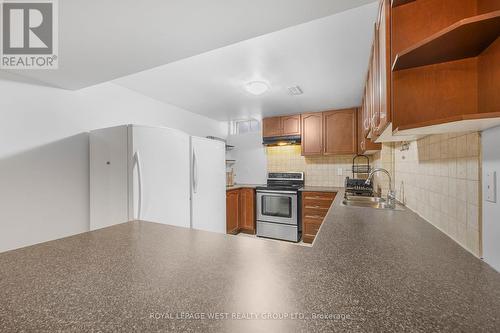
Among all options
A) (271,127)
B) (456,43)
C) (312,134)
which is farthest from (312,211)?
(456,43)

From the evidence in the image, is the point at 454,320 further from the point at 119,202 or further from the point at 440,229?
the point at 119,202

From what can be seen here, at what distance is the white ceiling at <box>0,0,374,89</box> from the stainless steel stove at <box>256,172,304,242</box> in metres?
2.69

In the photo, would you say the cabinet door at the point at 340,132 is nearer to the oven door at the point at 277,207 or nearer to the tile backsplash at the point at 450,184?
the oven door at the point at 277,207

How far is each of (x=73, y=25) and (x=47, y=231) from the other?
182 centimetres

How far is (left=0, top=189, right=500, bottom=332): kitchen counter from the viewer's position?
1.57 ft

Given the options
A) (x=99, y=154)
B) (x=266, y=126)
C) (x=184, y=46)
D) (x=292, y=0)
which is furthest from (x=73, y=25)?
(x=266, y=126)

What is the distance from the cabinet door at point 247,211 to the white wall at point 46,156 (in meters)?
2.35

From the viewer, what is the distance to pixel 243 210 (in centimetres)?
401

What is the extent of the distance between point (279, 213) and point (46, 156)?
3.04 metres

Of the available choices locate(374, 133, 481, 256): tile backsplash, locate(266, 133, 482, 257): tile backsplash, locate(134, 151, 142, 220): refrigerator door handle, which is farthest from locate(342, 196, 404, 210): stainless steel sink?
locate(134, 151, 142, 220): refrigerator door handle

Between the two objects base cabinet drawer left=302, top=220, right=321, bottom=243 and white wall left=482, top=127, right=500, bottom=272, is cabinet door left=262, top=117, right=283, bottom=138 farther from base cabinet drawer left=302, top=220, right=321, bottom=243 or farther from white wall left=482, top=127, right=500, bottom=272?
white wall left=482, top=127, right=500, bottom=272

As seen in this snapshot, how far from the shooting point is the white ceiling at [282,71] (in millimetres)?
1532

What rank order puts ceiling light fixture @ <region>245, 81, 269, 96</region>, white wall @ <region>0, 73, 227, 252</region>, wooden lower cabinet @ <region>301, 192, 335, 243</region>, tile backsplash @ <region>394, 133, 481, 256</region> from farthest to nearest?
1. wooden lower cabinet @ <region>301, 192, 335, 243</region>
2. ceiling light fixture @ <region>245, 81, 269, 96</region>
3. white wall @ <region>0, 73, 227, 252</region>
4. tile backsplash @ <region>394, 133, 481, 256</region>

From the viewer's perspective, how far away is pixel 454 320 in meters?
0.48
